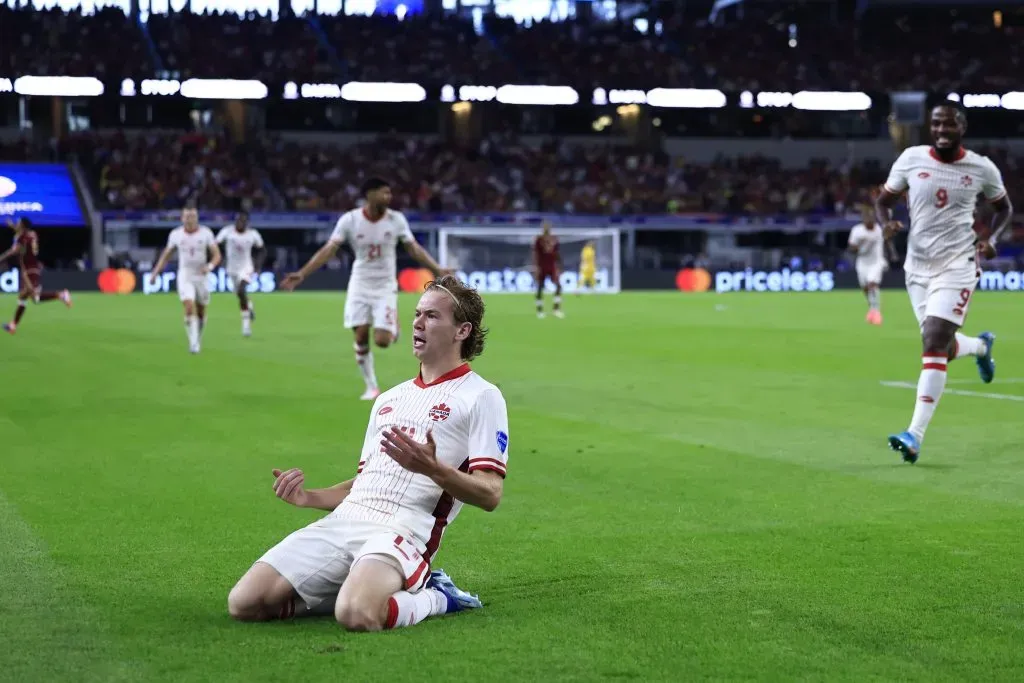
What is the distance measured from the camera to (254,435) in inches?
510

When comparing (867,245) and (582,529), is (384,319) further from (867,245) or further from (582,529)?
(867,245)

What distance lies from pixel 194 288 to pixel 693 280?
1336 inches

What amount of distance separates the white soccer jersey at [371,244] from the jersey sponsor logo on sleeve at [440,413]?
1028cm

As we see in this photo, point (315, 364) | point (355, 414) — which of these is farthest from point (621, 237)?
point (355, 414)

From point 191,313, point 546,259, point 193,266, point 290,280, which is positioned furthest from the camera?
point 546,259

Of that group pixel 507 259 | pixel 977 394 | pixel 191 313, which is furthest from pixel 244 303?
pixel 507 259

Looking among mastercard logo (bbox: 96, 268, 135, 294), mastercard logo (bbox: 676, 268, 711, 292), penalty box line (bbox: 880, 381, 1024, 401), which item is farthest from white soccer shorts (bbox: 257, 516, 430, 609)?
mastercard logo (bbox: 676, 268, 711, 292)

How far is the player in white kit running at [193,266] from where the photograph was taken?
23469mm

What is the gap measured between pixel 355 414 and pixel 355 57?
5132 cm

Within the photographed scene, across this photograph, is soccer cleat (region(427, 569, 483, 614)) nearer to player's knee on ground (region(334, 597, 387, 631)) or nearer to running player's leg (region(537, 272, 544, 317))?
player's knee on ground (region(334, 597, 387, 631))

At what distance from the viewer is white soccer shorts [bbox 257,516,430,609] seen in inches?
236

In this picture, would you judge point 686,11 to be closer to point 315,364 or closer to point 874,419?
point 315,364

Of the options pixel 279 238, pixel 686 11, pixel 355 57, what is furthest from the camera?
pixel 686 11

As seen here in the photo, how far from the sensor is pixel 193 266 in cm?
2380
